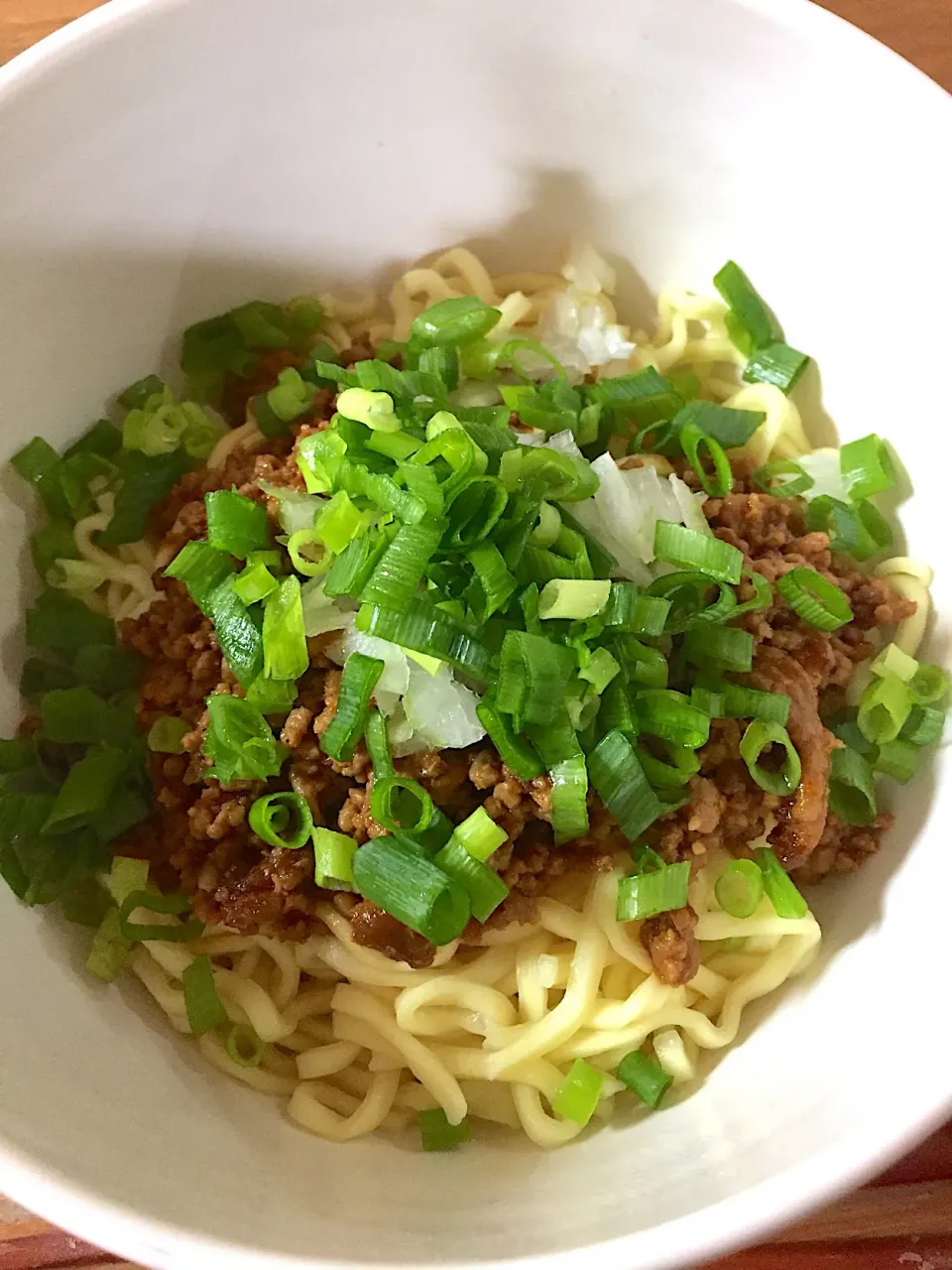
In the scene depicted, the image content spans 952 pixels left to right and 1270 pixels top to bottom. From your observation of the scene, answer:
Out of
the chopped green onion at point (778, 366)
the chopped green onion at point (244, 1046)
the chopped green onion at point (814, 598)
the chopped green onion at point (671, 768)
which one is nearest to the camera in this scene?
the chopped green onion at point (671, 768)

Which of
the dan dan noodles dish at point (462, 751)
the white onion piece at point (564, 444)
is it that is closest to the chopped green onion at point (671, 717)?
the dan dan noodles dish at point (462, 751)

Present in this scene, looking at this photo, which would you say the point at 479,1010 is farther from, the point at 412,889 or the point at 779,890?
the point at 779,890

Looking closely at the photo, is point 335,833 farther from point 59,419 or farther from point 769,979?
point 59,419

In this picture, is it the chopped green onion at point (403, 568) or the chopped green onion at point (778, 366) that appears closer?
the chopped green onion at point (403, 568)

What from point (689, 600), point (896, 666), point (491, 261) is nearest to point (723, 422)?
point (689, 600)

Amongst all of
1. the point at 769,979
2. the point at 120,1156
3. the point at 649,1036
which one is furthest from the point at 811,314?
the point at 120,1156

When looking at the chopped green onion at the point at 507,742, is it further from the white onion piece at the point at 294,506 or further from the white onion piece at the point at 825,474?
the white onion piece at the point at 825,474

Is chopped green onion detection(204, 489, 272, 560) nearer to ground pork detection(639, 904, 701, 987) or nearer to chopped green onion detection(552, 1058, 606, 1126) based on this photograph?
ground pork detection(639, 904, 701, 987)
